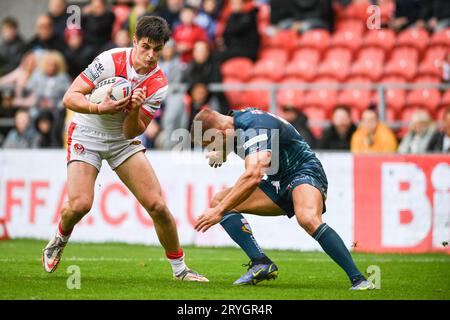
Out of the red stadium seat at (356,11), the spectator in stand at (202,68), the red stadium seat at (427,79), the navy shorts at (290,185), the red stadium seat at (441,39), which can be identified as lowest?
the navy shorts at (290,185)

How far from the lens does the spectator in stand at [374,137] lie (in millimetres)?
15188

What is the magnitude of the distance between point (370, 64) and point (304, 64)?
52.6 inches

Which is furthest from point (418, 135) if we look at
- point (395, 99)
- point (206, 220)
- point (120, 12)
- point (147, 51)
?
point (120, 12)

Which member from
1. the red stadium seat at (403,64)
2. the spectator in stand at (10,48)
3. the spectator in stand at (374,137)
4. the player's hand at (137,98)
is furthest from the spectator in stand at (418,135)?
the spectator in stand at (10,48)

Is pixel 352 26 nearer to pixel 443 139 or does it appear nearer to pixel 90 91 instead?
pixel 443 139

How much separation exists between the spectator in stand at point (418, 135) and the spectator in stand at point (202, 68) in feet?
12.7

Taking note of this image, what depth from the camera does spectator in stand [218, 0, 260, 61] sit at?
18.8 meters

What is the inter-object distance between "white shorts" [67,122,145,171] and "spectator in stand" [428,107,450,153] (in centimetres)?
679

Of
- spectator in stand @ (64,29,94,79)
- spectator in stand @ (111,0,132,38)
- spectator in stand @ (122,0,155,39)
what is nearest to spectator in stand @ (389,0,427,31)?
spectator in stand @ (122,0,155,39)

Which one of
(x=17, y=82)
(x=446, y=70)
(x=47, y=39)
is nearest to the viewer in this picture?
(x=446, y=70)

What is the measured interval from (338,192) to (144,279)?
517 centimetres

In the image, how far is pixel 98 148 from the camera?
9648mm

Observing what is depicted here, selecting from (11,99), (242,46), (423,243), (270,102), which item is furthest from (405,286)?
(11,99)

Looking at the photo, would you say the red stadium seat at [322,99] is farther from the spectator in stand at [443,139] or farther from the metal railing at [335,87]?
the spectator in stand at [443,139]
